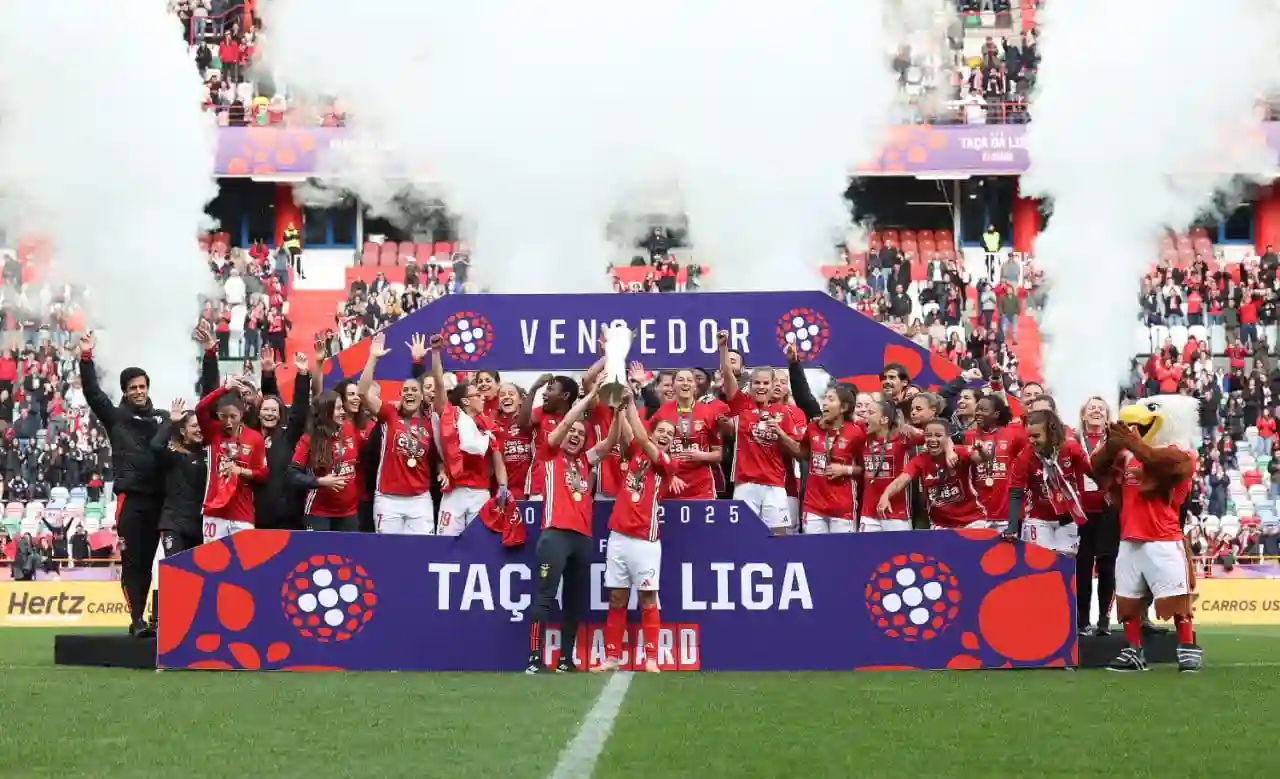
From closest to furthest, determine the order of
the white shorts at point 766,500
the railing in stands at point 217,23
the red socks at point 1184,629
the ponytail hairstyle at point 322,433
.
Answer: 1. the red socks at point 1184,629
2. the ponytail hairstyle at point 322,433
3. the white shorts at point 766,500
4. the railing in stands at point 217,23

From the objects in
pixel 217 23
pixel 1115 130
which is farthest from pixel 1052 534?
pixel 217 23

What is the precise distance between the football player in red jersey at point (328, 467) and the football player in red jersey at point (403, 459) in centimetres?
19

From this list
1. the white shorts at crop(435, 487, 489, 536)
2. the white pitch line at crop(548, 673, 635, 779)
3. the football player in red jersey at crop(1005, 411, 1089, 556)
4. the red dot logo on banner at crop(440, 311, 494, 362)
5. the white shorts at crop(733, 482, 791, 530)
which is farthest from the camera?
the red dot logo on banner at crop(440, 311, 494, 362)

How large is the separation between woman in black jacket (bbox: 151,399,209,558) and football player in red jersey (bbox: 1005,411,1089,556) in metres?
5.28

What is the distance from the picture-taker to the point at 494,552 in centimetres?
1190

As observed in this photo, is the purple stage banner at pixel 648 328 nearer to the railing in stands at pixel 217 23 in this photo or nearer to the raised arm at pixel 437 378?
the raised arm at pixel 437 378

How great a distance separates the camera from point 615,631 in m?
11.7

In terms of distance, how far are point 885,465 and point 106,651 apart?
535cm

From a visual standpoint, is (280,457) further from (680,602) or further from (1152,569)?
(1152,569)

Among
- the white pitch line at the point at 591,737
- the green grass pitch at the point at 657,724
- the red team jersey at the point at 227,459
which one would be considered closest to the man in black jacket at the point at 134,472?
the red team jersey at the point at 227,459

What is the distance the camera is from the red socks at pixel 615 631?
11.7 meters

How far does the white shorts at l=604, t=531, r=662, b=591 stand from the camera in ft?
37.9

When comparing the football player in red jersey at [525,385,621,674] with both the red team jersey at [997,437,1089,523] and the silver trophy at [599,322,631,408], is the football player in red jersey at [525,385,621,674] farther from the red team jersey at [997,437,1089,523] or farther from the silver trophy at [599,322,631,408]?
the red team jersey at [997,437,1089,523]

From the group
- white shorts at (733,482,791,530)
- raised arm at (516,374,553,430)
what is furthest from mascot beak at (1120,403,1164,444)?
raised arm at (516,374,553,430)
